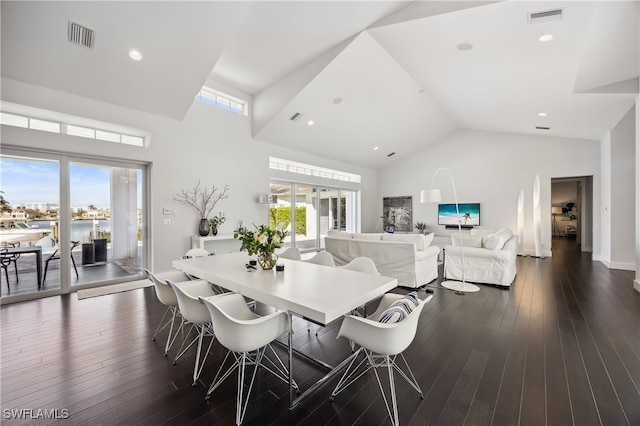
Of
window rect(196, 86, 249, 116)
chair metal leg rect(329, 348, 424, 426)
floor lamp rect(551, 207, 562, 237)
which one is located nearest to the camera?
chair metal leg rect(329, 348, 424, 426)

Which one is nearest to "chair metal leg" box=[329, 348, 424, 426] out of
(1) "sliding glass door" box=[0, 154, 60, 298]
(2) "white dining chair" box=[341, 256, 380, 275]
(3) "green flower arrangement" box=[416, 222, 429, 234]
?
(2) "white dining chair" box=[341, 256, 380, 275]

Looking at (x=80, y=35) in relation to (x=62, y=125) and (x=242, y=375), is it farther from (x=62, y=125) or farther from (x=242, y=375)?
(x=242, y=375)

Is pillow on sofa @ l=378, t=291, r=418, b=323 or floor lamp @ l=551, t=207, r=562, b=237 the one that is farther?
floor lamp @ l=551, t=207, r=562, b=237

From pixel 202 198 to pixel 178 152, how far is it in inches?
39.2

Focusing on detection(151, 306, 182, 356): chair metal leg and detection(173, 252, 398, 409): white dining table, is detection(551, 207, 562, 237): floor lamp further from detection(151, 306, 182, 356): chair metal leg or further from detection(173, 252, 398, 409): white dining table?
detection(151, 306, 182, 356): chair metal leg

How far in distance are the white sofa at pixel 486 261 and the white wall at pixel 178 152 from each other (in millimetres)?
4326

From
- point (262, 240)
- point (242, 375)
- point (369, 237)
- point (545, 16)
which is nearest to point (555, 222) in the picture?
point (369, 237)

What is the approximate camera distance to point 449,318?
3336 mm

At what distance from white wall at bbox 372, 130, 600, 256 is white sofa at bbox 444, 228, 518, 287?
387cm

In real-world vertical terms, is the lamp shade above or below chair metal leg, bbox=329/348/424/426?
above

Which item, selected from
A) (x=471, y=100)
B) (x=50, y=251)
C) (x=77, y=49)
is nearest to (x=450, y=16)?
(x=471, y=100)

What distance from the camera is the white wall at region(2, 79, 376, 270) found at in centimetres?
402

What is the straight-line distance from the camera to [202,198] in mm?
5750

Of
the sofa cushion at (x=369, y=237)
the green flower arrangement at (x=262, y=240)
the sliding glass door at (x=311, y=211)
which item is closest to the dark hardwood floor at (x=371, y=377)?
the green flower arrangement at (x=262, y=240)
